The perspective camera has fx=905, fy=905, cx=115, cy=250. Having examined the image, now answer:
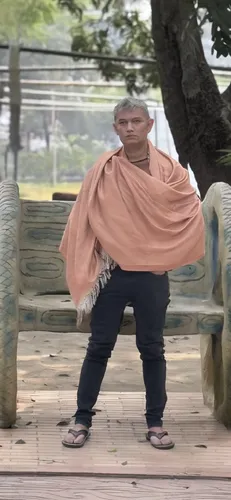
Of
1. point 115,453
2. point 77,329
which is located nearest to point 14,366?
point 77,329

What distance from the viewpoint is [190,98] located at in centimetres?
764

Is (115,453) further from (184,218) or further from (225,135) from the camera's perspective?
(225,135)

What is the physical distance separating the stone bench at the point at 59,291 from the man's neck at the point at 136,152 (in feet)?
1.79

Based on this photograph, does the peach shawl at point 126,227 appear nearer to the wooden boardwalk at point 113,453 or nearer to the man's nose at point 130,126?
the man's nose at point 130,126

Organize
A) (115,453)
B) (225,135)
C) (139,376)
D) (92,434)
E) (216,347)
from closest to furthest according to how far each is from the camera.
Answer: (115,453), (92,434), (216,347), (139,376), (225,135)

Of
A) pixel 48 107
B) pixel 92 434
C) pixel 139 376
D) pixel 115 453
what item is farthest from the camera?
pixel 48 107

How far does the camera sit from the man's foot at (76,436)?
12.1 feet

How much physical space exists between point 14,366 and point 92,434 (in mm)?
459

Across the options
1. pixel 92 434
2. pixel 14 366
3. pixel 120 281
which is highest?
pixel 120 281

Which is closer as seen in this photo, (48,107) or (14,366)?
(14,366)

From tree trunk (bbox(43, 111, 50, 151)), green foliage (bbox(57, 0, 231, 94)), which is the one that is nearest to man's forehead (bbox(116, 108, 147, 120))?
green foliage (bbox(57, 0, 231, 94))

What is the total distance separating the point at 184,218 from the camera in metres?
3.69

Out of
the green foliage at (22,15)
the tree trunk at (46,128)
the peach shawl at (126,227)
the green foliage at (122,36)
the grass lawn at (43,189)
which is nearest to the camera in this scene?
the peach shawl at (126,227)

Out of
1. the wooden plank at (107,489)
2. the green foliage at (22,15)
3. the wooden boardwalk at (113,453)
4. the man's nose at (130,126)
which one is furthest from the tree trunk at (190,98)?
the green foliage at (22,15)
